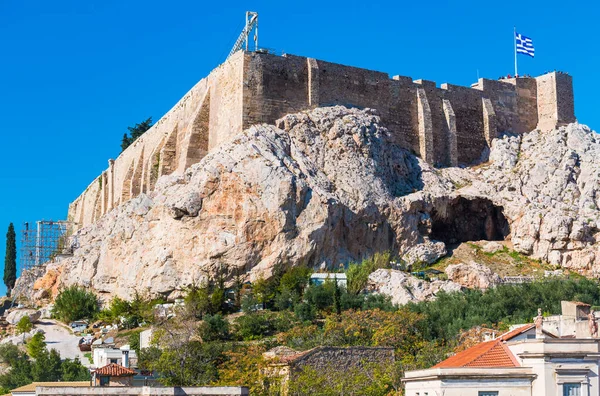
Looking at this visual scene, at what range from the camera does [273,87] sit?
178 ft

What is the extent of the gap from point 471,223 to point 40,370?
25.4 m

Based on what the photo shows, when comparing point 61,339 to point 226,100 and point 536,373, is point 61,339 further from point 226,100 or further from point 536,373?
point 536,373

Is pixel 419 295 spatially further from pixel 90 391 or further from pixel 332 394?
pixel 90 391

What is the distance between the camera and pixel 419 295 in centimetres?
5006

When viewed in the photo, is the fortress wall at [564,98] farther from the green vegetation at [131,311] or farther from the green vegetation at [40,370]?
the green vegetation at [40,370]

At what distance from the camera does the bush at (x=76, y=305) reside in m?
54.3

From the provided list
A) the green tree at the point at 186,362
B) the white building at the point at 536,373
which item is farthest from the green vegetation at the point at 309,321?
the white building at the point at 536,373

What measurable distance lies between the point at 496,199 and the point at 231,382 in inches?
984

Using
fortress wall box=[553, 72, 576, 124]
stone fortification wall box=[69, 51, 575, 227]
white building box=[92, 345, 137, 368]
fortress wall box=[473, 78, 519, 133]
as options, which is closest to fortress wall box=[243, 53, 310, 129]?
stone fortification wall box=[69, 51, 575, 227]

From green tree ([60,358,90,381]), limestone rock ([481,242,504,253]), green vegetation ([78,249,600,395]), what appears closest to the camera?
green vegetation ([78,249,600,395])

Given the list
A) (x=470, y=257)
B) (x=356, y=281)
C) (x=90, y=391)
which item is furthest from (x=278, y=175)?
(x=90, y=391)

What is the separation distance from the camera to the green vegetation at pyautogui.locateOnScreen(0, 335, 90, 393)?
43.9 meters

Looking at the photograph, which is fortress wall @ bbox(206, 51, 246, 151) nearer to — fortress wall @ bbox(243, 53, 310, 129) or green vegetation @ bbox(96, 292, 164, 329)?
fortress wall @ bbox(243, 53, 310, 129)

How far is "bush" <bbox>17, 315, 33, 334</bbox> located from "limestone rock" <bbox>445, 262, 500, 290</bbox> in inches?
811
